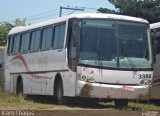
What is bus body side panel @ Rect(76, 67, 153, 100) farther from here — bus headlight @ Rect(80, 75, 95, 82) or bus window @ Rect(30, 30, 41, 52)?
bus window @ Rect(30, 30, 41, 52)

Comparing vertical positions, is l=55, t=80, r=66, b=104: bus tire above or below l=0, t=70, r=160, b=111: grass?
above

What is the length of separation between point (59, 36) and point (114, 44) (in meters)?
2.38

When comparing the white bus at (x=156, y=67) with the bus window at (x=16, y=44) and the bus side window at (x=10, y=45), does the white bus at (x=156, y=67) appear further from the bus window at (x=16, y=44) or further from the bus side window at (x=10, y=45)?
the bus side window at (x=10, y=45)

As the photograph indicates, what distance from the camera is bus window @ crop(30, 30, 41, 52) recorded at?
21869 mm

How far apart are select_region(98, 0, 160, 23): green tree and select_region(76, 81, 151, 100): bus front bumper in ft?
68.4

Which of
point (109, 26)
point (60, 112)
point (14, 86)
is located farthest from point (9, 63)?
point (60, 112)

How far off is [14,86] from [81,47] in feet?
26.1

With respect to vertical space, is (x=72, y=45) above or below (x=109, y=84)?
above

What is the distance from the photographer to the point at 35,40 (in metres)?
22.2

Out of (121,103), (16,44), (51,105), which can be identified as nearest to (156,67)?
(121,103)

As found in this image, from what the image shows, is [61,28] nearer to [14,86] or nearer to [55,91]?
[55,91]

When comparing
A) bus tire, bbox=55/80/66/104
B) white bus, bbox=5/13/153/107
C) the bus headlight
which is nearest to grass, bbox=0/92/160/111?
bus tire, bbox=55/80/66/104

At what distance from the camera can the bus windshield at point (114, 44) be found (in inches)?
687

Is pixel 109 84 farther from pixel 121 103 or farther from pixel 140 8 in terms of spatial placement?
A: pixel 140 8
